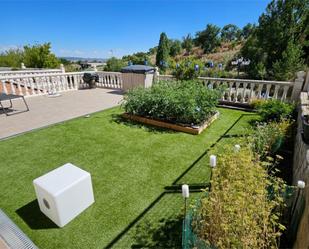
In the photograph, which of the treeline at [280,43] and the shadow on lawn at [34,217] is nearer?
the shadow on lawn at [34,217]

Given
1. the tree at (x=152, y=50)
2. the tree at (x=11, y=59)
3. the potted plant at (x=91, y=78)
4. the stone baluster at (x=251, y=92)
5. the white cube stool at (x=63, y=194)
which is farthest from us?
the tree at (x=152, y=50)

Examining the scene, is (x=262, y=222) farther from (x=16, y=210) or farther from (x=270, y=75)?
(x=270, y=75)

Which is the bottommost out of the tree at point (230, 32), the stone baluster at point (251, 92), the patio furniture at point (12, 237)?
the patio furniture at point (12, 237)

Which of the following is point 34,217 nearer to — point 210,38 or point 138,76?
point 138,76

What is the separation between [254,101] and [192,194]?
4462 mm

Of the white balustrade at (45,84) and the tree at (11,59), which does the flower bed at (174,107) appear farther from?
the tree at (11,59)

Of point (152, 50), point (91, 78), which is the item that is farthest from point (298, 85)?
point (152, 50)

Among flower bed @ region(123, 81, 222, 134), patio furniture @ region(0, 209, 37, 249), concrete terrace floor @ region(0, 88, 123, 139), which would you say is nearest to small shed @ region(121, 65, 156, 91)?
concrete terrace floor @ region(0, 88, 123, 139)

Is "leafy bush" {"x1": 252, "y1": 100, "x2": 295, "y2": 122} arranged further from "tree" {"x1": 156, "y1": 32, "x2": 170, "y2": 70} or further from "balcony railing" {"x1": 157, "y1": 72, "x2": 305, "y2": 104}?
"tree" {"x1": 156, "y1": 32, "x2": 170, "y2": 70}

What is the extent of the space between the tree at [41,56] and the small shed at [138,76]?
892 centimetres

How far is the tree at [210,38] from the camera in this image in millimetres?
34906

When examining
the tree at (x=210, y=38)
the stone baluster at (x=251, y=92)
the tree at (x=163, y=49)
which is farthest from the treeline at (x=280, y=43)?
the tree at (x=210, y=38)

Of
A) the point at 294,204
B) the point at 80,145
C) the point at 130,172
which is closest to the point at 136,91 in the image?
the point at 80,145

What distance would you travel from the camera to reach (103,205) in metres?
2.18
